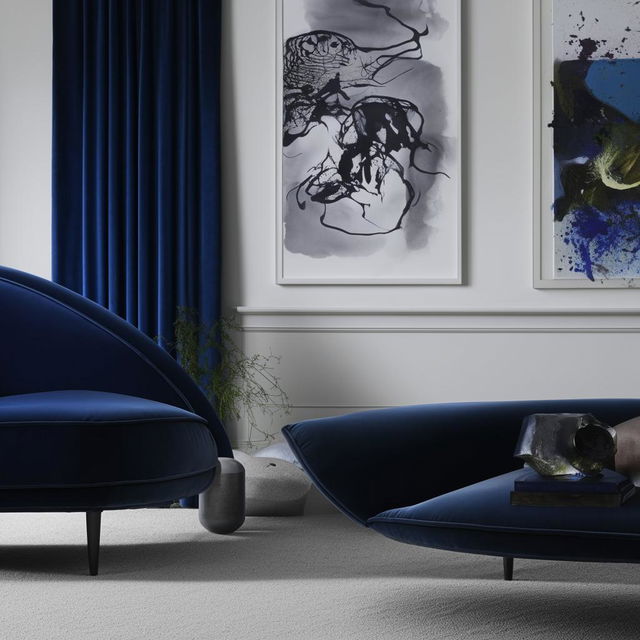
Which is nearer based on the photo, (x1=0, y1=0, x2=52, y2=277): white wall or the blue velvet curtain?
the blue velvet curtain

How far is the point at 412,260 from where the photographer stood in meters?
3.96

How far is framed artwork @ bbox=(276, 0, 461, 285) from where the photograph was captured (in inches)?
156

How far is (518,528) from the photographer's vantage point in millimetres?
1751

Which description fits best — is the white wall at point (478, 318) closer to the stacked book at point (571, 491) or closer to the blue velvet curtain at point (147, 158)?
the blue velvet curtain at point (147, 158)

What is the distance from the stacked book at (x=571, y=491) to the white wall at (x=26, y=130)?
289cm

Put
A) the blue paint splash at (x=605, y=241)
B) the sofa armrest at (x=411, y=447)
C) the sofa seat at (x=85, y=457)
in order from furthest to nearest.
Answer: the blue paint splash at (x=605, y=241) < the sofa seat at (x=85, y=457) < the sofa armrest at (x=411, y=447)

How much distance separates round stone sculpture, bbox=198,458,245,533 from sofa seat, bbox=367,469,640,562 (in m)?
1.26

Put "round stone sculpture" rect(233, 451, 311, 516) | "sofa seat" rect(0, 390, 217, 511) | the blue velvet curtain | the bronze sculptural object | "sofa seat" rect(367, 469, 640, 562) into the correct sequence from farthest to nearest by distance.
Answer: the blue velvet curtain < "round stone sculpture" rect(233, 451, 311, 516) < "sofa seat" rect(0, 390, 217, 511) < the bronze sculptural object < "sofa seat" rect(367, 469, 640, 562)

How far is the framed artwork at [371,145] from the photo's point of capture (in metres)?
3.97

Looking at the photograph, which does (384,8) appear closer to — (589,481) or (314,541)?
(314,541)

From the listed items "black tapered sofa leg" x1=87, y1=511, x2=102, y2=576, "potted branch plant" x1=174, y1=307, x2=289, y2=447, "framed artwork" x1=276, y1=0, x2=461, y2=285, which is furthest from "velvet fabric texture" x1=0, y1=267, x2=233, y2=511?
"framed artwork" x1=276, y1=0, x2=461, y2=285

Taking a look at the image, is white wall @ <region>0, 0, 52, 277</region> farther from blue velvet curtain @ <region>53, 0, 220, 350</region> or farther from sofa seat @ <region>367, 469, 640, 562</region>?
sofa seat @ <region>367, 469, 640, 562</region>

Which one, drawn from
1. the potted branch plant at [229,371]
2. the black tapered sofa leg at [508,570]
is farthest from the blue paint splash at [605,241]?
the black tapered sofa leg at [508,570]

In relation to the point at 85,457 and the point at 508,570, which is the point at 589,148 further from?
the point at 85,457
